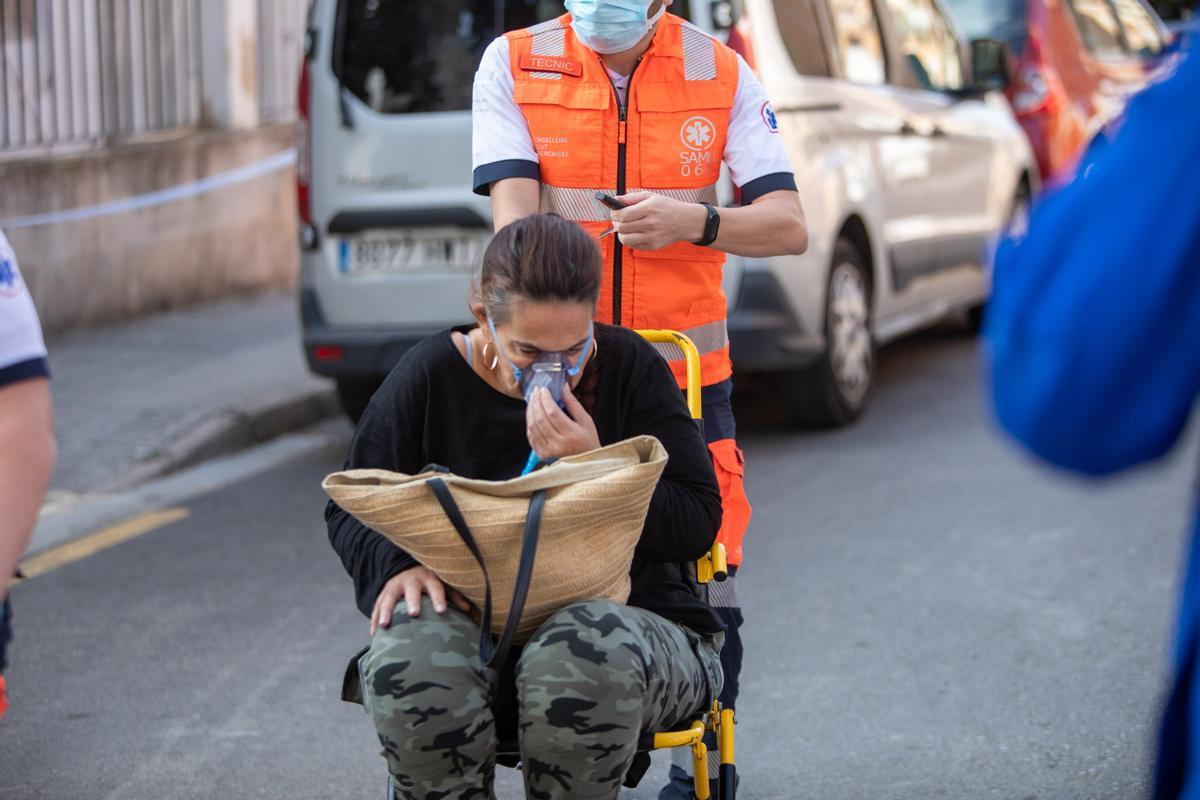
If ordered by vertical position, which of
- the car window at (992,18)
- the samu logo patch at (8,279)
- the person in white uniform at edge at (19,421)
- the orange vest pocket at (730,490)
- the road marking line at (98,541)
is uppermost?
the samu logo patch at (8,279)

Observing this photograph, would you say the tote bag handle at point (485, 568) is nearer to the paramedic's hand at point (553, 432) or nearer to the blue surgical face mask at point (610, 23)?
the paramedic's hand at point (553, 432)

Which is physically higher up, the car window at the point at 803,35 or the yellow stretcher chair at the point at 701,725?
the car window at the point at 803,35

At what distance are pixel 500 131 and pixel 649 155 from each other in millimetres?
296

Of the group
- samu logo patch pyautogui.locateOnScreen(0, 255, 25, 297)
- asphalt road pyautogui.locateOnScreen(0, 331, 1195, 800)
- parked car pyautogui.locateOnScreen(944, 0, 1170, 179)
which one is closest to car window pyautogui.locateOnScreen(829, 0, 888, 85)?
asphalt road pyautogui.locateOnScreen(0, 331, 1195, 800)

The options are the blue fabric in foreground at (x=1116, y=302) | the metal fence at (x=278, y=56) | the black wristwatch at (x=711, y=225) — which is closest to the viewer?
the blue fabric in foreground at (x=1116, y=302)

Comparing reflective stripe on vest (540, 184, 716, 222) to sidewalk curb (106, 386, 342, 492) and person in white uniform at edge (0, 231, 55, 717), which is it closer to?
person in white uniform at edge (0, 231, 55, 717)

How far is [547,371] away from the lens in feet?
9.53

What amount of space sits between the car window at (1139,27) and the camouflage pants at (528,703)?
10.3 meters

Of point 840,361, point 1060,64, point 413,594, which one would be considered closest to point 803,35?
point 840,361

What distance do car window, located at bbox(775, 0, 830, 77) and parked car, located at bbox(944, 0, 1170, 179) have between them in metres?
3.39

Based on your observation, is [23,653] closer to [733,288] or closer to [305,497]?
[305,497]

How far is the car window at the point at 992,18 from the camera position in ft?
36.3

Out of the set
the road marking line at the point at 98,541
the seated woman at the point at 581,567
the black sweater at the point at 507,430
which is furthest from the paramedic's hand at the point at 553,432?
the road marking line at the point at 98,541

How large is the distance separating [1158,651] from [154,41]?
25.6ft
